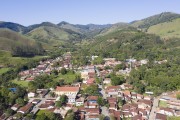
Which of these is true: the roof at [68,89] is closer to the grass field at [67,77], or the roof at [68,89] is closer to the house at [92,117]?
the grass field at [67,77]

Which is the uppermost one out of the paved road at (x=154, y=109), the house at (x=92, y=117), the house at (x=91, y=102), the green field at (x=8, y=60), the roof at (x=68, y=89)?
the green field at (x=8, y=60)

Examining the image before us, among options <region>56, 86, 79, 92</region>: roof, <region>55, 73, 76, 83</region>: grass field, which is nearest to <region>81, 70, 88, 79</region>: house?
<region>55, 73, 76, 83</region>: grass field

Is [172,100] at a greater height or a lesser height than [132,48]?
A: lesser

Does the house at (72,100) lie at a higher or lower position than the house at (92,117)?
higher

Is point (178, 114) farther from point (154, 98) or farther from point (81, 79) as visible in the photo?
point (81, 79)

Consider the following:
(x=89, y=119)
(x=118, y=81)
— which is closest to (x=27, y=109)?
(x=89, y=119)

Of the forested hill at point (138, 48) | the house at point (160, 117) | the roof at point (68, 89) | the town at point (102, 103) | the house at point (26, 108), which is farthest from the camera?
the forested hill at point (138, 48)

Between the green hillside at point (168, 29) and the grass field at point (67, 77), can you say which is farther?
the green hillside at point (168, 29)

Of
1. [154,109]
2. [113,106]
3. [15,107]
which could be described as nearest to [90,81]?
[113,106]

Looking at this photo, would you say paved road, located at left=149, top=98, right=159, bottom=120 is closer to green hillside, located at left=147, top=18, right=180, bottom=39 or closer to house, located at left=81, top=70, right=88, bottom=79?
house, located at left=81, top=70, right=88, bottom=79

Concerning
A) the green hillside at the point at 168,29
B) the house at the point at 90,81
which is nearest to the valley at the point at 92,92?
the house at the point at 90,81

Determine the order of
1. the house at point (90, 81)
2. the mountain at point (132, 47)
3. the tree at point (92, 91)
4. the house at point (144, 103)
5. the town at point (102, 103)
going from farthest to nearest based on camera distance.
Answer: the mountain at point (132, 47) → the house at point (90, 81) → the tree at point (92, 91) → the house at point (144, 103) → the town at point (102, 103)
